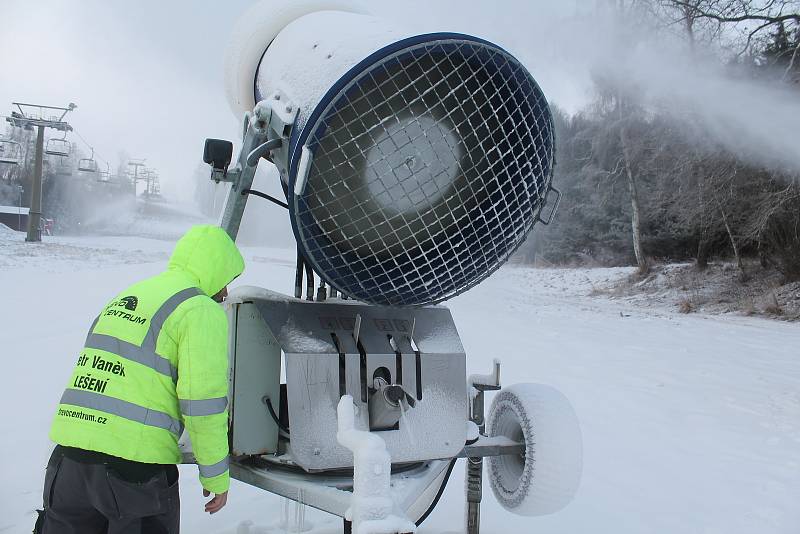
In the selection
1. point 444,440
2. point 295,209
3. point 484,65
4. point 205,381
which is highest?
point 484,65

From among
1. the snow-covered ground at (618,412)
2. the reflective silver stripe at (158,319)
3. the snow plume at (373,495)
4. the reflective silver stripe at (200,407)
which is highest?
the reflective silver stripe at (158,319)

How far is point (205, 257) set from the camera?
6.73 ft

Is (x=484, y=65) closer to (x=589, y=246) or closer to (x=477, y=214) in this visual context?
(x=477, y=214)

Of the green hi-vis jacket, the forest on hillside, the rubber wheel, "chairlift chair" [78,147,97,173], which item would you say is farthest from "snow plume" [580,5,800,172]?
"chairlift chair" [78,147,97,173]

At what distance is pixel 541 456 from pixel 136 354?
1.44m

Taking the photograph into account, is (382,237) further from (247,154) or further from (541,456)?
(541,456)

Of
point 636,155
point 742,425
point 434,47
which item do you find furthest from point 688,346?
point 636,155

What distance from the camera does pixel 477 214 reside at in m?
1.97

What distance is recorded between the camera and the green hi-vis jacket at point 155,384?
6.04 feet

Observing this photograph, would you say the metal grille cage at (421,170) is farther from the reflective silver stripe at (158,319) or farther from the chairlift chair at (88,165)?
the chairlift chair at (88,165)

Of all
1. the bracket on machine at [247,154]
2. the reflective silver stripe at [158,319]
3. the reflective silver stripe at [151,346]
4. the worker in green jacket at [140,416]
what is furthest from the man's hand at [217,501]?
the bracket on machine at [247,154]

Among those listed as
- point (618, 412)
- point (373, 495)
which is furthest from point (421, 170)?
point (618, 412)

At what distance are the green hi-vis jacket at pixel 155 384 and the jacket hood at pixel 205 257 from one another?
10cm

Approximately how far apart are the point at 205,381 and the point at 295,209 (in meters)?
0.60
